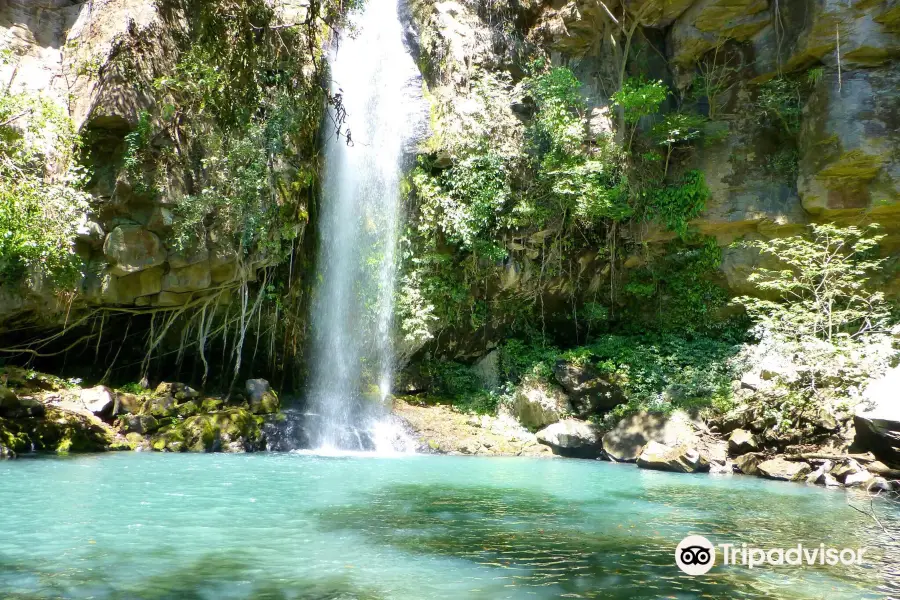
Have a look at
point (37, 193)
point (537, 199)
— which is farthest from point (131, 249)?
point (537, 199)

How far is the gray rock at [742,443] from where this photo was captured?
11992 millimetres

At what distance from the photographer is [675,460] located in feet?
38.0

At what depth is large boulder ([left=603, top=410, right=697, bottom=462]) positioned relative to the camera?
1277cm

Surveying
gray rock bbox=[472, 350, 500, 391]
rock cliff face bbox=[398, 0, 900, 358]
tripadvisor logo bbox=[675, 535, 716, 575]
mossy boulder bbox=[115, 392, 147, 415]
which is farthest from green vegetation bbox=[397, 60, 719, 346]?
tripadvisor logo bbox=[675, 535, 716, 575]

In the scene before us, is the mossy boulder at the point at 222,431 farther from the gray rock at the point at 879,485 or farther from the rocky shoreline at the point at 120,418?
the gray rock at the point at 879,485

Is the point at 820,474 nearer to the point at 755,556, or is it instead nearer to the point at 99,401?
the point at 755,556

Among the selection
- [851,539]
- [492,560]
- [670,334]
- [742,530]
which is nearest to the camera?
[492,560]

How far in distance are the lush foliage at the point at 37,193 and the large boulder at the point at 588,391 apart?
10.4 m

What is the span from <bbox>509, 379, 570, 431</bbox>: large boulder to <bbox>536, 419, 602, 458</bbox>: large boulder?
62cm

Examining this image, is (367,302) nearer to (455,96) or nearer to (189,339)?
(189,339)

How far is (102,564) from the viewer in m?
4.50

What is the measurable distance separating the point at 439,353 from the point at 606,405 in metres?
4.69

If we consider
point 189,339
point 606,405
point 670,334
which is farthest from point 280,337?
point 670,334

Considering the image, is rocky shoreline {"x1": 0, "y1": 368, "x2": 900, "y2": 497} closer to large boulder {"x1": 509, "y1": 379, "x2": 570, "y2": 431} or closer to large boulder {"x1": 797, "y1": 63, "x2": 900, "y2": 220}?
large boulder {"x1": 509, "y1": 379, "x2": 570, "y2": 431}
